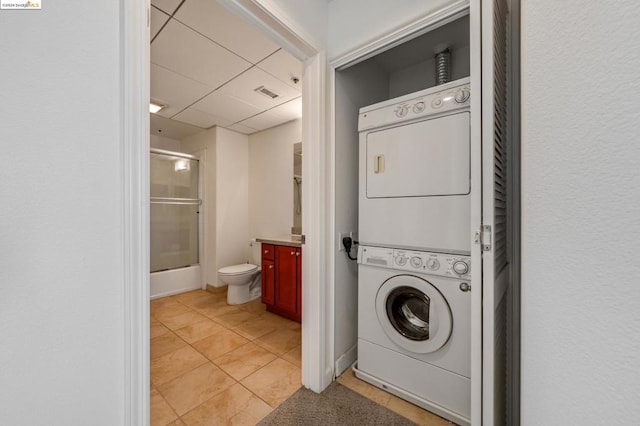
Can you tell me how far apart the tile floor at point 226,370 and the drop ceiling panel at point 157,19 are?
239 cm

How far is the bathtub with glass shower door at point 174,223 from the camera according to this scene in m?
3.40

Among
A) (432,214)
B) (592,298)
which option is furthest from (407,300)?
(592,298)

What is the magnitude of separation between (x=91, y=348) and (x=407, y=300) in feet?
5.10

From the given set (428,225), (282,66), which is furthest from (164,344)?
(282,66)

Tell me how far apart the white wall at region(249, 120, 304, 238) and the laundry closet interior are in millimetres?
1534

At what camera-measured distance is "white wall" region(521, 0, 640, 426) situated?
0.32 m

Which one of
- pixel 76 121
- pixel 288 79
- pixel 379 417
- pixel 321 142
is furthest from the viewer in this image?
pixel 288 79

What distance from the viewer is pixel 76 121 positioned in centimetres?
69

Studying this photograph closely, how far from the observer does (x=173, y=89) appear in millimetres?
2447

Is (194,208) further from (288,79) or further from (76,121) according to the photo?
(76,121)

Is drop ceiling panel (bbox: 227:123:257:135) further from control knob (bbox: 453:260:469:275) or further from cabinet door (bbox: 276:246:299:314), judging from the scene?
control knob (bbox: 453:260:469:275)

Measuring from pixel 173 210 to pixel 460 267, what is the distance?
3.83 meters

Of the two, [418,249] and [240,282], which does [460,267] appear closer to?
[418,249]

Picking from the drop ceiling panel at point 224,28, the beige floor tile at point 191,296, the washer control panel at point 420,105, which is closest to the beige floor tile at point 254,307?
the beige floor tile at point 191,296
